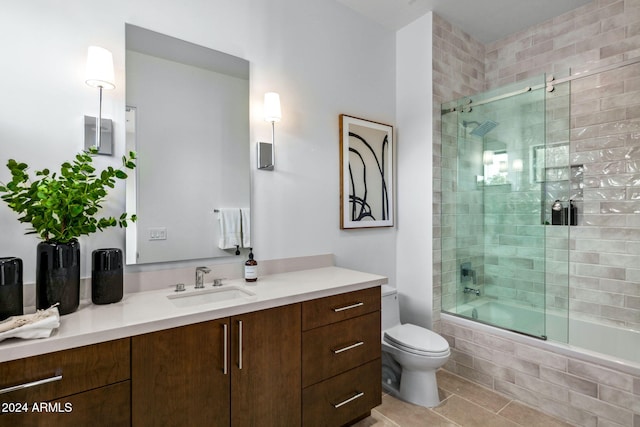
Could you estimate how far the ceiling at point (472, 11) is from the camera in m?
2.52

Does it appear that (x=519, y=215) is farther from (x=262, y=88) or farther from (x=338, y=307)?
(x=262, y=88)

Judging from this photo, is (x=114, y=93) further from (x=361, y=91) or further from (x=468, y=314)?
(x=468, y=314)

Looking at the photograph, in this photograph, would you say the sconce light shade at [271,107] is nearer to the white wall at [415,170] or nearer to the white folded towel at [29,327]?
the white wall at [415,170]

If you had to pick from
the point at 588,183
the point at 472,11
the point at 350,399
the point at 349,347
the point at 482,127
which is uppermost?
the point at 472,11

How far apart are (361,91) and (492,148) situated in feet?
3.93

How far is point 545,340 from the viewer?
2.12 meters

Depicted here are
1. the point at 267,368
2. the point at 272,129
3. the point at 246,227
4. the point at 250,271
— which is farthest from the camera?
the point at 272,129

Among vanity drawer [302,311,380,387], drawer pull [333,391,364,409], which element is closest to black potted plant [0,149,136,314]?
vanity drawer [302,311,380,387]

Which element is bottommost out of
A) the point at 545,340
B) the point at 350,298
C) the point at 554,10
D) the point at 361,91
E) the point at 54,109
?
the point at 545,340

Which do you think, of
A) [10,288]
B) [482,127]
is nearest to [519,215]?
[482,127]

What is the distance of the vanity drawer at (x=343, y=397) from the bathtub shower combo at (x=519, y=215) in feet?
3.54

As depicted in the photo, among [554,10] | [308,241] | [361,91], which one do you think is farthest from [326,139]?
[554,10]

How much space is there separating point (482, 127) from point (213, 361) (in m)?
2.64

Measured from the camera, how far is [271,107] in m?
2.01
